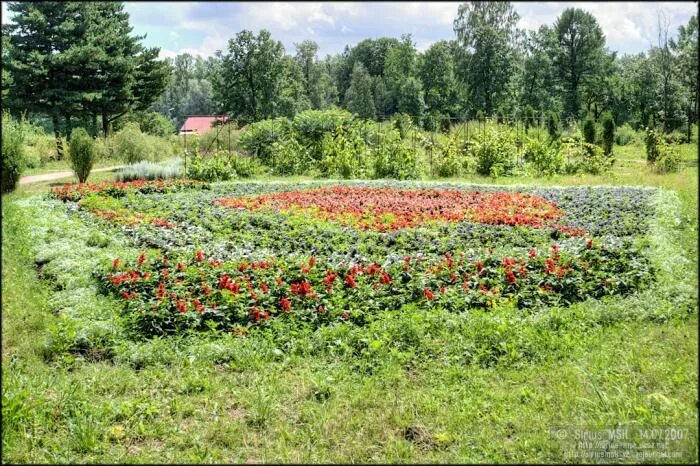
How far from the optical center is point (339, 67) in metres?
63.3

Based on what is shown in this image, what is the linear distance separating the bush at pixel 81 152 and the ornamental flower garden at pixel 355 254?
11.1ft

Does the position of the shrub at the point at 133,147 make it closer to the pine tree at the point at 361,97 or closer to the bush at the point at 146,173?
the bush at the point at 146,173

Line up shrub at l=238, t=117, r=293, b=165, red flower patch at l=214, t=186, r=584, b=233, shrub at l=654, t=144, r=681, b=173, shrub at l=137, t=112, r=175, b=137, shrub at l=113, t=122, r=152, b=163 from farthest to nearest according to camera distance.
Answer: shrub at l=137, t=112, r=175, b=137 → shrub at l=113, t=122, r=152, b=163 → shrub at l=238, t=117, r=293, b=165 → shrub at l=654, t=144, r=681, b=173 → red flower patch at l=214, t=186, r=584, b=233

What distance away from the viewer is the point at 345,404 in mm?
3168

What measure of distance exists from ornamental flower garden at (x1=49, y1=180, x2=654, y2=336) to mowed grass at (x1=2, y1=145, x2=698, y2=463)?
71 centimetres

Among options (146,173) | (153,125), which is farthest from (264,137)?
(153,125)

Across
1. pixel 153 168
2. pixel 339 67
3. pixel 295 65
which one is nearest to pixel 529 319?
pixel 153 168

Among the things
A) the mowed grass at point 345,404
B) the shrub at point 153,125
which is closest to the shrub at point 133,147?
the mowed grass at point 345,404

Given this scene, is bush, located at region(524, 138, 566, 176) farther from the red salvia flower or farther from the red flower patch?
the red salvia flower

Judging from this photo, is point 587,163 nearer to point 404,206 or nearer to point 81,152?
point 404,206

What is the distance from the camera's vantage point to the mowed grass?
2689 mm

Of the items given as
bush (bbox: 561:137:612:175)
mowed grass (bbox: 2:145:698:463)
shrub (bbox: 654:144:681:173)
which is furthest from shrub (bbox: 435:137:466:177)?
mowed grass (bbox: 2:145:698:463)

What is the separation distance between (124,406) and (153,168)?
1179cm

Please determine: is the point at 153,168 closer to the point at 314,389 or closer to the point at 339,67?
the point at 314,389
